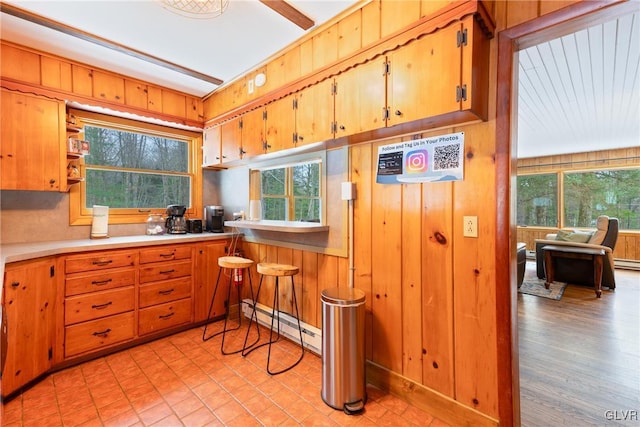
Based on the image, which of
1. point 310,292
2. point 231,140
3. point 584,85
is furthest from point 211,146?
point 584,85

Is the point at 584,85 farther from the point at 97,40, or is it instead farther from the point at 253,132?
the point at 97,40

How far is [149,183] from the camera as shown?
11.2 feet

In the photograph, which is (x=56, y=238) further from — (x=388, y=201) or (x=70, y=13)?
(x=388, y=201)

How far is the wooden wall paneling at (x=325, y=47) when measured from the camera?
216 cm

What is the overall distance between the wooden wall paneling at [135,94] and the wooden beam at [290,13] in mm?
1903

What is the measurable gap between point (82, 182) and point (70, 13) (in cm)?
153

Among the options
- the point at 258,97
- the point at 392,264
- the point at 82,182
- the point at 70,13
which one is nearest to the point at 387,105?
the point at 392,264

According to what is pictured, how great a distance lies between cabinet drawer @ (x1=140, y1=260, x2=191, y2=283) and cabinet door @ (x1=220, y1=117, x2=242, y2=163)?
1202 millimetres

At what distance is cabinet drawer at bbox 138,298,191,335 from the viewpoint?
272 cm

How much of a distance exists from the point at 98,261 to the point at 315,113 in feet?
7.24

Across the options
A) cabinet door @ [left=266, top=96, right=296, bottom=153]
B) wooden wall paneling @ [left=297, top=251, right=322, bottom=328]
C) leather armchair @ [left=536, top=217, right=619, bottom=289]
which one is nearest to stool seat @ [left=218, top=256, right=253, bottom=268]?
wooden wall paneling @ [left=297, top=251, right=322, bottom=328]

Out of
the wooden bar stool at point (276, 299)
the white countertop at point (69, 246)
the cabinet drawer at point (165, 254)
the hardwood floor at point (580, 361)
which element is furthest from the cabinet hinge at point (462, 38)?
the cabinet drawer at point (165, 254)

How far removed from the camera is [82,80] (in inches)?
107

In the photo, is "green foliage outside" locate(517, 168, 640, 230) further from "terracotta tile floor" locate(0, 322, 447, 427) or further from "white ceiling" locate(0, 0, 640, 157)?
"terracotta tile floor" locate(0, 322, 447, 427)
